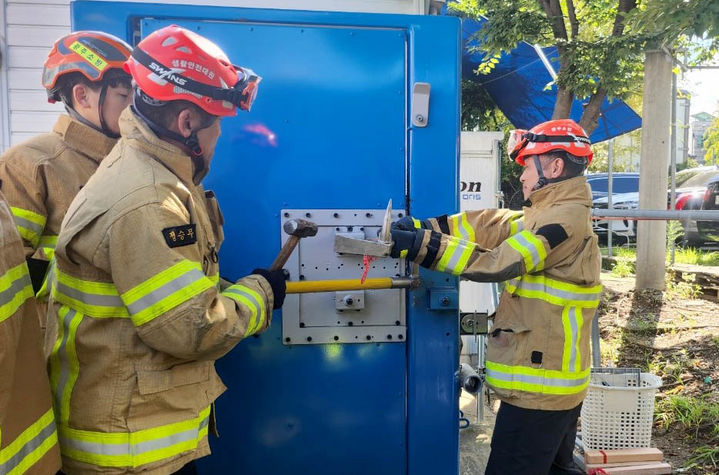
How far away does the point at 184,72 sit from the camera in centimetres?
144

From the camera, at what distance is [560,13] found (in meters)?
6.55

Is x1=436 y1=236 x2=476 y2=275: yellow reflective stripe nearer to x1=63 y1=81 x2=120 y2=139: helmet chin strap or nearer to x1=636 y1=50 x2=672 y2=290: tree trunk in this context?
x1=63 y1=81 x2=120 y2=139: helmet chin strap

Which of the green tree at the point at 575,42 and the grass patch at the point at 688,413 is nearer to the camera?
the grass patch at the point at 688,413

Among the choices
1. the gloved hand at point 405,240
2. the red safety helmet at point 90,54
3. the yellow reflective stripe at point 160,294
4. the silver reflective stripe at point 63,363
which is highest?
the red safety helmet at point 90,54

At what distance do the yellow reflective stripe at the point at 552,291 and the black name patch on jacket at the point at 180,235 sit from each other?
1.47 metres

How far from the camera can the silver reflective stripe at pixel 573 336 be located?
223 centimetres

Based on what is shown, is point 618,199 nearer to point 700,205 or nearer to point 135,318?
point 700,205

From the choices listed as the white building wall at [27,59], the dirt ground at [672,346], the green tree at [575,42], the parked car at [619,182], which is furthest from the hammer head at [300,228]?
the parked car at [619,182]

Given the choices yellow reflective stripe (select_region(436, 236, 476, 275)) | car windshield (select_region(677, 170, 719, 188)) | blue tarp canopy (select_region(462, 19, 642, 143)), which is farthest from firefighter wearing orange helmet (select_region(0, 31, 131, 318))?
car windshield (select_region(677, 170, 719, 188))

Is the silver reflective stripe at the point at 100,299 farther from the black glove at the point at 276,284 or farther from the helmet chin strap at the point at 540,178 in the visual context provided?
the helmet chin strap at the point at 540,178

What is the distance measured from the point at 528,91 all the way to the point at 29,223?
8.24 meters

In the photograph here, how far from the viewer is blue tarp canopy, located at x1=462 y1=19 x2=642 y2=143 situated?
7969 millimetres

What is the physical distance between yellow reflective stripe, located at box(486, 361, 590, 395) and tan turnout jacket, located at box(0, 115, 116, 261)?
1.85 meters

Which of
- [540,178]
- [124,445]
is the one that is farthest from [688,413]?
[124,445]
